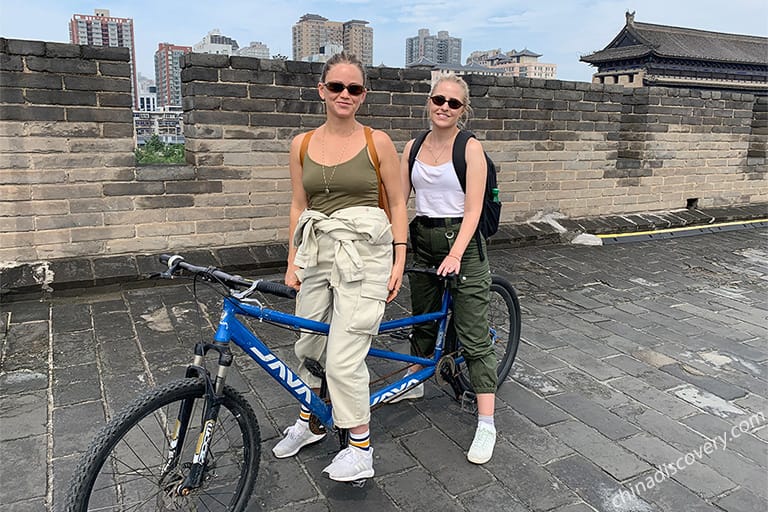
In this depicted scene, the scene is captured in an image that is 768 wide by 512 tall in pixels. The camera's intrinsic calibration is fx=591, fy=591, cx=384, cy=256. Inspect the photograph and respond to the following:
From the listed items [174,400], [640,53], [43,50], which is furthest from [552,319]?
[640,53]

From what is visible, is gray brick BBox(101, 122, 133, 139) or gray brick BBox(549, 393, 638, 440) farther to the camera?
gray brick BBox(101, 122, 133, 139)

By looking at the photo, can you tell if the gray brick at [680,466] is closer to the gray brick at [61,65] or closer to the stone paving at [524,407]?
the stone paving at [524,407]

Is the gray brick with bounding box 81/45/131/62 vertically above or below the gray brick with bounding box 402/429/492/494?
above

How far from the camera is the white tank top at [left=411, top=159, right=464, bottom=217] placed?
292cm

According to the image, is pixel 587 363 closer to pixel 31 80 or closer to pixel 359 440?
pixel 359 440

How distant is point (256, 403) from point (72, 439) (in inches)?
36.6

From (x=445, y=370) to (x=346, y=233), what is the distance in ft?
Result: 3.63

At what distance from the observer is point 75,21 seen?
23.3 metres

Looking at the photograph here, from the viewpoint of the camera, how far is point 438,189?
117 inches

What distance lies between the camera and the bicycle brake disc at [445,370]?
3185 mm

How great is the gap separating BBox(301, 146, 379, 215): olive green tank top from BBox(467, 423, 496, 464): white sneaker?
1280 mm

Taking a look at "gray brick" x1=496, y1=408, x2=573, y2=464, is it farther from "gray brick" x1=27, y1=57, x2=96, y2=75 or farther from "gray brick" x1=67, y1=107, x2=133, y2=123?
"gray brick" x1=27, y1=57, x2=96, y2=75

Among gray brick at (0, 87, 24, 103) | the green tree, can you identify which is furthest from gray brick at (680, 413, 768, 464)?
the green tree

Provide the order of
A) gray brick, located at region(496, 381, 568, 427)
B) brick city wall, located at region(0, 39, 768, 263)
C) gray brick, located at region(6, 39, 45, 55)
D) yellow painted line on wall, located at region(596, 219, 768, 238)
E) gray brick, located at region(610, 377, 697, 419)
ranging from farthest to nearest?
yellow painted line on wall, located at region(596, 219, 768, 238) < brick city wall, located at region(0, 39, 768, 263) < gray brick, located at region(6, 39, 45, 55) < gray brick, located at region(610, 377, 697, 419) < gray brick, located at region(496, 381, 568, 427)
